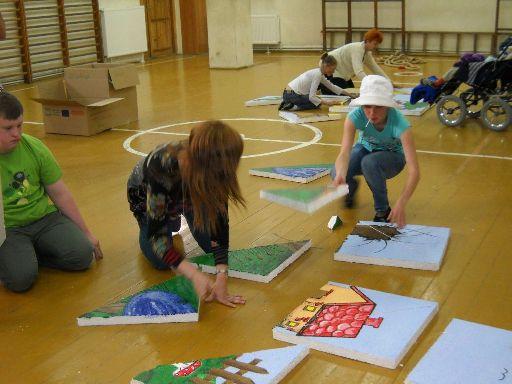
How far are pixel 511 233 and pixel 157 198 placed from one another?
1943 millimetres

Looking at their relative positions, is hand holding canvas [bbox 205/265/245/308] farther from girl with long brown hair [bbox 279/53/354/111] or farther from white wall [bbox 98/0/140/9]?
white wall [bbox 98/0/140/9]

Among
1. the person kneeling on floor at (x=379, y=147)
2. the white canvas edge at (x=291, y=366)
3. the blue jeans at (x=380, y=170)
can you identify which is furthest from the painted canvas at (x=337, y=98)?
the white canvas edge at (x=291, y=366)

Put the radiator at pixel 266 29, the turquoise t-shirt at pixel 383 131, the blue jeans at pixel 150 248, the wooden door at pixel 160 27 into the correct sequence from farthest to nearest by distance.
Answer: the radiator at pixel 266 29
the wooden door at pixel 160 27
the turquoise t-shirt at pixel 383 131
the blue jeans at pixel 150 248

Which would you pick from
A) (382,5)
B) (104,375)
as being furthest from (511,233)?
(382,5)

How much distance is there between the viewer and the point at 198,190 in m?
2.29

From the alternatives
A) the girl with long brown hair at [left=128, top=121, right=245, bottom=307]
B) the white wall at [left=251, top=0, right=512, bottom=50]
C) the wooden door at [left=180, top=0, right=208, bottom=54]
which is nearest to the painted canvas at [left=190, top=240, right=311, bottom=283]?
the girl with long brown hair at [left=128, top=121, right=245, bottom=307]

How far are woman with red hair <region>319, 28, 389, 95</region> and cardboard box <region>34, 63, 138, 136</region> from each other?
248cm

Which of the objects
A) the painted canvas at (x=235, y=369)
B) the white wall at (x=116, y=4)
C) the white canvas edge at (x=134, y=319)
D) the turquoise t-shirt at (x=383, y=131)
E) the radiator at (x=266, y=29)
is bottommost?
the white canvas edge at (x=134, y=319)

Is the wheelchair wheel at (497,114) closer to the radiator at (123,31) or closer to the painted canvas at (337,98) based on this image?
the painted canvas at (337,98)

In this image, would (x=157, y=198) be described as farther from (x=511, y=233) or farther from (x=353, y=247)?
(x=511, y=233)

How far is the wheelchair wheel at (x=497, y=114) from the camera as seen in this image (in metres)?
5.66

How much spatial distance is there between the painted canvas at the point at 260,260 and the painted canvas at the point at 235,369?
28.3 inches

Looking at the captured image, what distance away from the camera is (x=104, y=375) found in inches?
89.4

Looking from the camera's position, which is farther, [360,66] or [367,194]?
[360,66]
